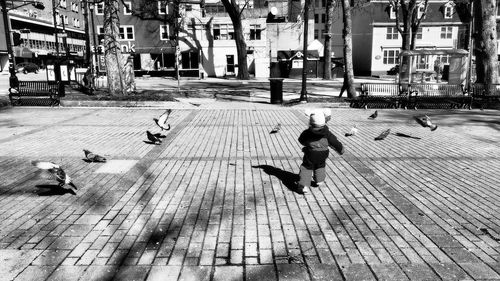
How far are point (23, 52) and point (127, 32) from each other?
2440cm

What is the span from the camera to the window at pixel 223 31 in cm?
4338

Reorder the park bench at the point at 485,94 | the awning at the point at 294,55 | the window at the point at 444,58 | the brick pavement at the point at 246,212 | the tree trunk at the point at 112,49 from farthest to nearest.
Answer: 1. the window at the point at 444,58
2. the awning at the point at 294,55
3. the tree trunk at the point at 112,49
4. the park bench at the point at 485,94
5. the brick pavement at the point at 246,212

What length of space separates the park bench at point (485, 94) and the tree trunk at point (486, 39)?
3.06ft

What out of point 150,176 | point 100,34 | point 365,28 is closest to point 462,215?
point 150,176

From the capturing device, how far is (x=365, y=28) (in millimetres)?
47531

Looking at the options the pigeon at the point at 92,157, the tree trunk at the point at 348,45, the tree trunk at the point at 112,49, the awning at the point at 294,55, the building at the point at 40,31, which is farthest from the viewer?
the building at the point at 40,31

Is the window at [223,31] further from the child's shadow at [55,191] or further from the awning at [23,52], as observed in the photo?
the child's shadow at [55,191]

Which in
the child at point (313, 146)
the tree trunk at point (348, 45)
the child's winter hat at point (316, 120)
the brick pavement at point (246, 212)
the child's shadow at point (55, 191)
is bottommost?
the brick pavement at point (246, 212)

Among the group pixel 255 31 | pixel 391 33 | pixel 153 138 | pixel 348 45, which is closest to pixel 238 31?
pixel 255 31

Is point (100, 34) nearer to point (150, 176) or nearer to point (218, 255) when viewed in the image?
point (150, 176)

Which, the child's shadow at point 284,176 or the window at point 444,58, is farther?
the window at point 444,58

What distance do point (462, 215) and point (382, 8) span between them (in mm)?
44559

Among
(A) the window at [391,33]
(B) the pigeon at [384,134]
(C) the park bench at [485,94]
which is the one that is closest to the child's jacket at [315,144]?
(B) the pigeon at [384,134]

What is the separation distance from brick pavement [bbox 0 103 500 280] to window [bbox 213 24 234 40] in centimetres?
3566
